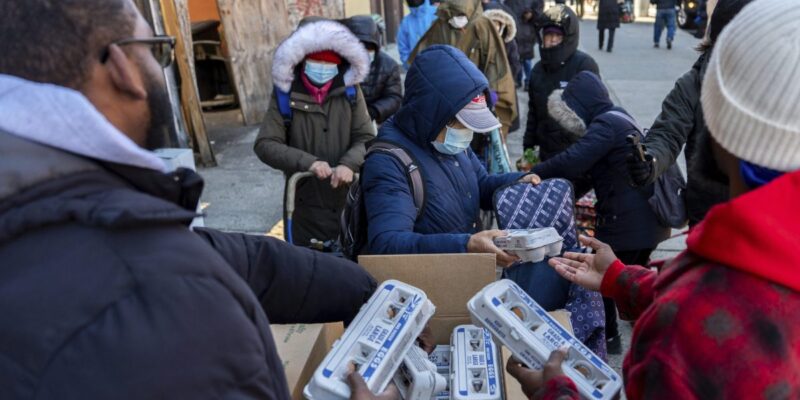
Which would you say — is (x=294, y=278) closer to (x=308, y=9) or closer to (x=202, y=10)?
(x=308, y=9)

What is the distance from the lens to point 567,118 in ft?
11.3

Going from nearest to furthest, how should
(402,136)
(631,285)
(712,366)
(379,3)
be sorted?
1. (712,366)
2. (631,285)
3. (402,136)
4. (379,3)

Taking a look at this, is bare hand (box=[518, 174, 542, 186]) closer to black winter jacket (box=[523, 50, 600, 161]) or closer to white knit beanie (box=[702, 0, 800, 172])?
white knit beanie (box=[702, 0, 800, 172])

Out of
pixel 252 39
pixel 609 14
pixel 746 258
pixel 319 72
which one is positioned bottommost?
pixel 609 14

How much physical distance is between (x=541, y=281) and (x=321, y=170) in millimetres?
1620

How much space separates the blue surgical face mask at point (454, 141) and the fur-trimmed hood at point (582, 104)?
3.76 feet

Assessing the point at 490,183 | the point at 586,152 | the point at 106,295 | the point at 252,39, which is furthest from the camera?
the point at 252,39

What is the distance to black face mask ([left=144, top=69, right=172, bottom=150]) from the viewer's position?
115 cm

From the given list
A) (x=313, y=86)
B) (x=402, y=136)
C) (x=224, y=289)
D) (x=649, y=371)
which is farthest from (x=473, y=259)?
(x=313, y=86)

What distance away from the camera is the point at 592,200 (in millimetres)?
3713

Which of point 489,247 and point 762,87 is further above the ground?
point 762,87

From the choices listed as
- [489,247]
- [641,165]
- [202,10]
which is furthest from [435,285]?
[202,10]

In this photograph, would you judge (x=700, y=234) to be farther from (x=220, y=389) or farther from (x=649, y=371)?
(x=220, y=389)

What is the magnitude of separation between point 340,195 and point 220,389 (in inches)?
106
